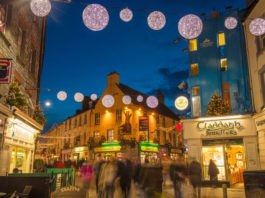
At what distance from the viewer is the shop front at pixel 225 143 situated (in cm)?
1446

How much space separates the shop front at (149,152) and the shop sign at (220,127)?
13.4m

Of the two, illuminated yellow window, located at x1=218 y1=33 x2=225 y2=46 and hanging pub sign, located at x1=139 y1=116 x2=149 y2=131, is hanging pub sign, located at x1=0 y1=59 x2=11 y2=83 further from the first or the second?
hanging pub sign, located at x1=139 y1=116 x2=149 y2=131

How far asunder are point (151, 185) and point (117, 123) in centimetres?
2010

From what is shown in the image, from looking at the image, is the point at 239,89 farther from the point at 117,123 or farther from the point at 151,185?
the point at 117,123

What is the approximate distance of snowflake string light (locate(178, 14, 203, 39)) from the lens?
8539 millimetres

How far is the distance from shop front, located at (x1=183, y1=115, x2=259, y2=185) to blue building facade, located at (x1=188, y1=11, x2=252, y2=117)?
2.36 m

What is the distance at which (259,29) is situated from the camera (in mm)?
9656

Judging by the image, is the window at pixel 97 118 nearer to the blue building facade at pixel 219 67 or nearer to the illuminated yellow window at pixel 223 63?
the blue building facade at pixel 219 67

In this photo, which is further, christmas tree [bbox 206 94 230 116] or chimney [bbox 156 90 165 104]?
chimney [bbox 156 90 165 104]

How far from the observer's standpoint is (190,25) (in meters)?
8.60

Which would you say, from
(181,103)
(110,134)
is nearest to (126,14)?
(181,103)

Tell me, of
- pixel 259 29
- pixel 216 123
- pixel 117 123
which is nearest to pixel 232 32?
pixel 216 123

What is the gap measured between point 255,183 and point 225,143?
26.9 feet

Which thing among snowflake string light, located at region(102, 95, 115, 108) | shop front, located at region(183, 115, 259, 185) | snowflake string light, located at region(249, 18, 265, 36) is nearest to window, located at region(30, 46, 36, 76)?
snowflake string light, located at region(102, 95, 115, 108)
